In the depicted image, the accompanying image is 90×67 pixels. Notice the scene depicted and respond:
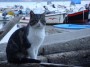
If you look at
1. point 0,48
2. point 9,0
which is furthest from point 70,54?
point 9,0

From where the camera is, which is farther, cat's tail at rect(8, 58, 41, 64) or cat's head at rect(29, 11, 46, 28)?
cat's tail at rect(8, 58, 41, 64)

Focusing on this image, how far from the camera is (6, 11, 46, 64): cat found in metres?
3.87

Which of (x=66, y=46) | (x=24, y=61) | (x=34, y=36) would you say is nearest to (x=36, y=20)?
(x=34, y=36)

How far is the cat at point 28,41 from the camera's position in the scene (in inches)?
152

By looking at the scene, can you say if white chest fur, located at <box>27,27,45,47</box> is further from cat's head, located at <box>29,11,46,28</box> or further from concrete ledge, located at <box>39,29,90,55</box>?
concrete ledge, located at <box>39,29,90,55</box>

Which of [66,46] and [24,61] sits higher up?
[24,61]

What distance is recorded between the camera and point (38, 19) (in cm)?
384

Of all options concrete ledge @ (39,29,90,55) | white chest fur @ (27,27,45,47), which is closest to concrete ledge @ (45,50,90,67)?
concrete ledge @ (39,29,90,55)

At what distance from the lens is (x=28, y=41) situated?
3904mm

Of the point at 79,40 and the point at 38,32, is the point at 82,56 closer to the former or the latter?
the point at 79,40

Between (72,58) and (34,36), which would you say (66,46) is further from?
(34,36)

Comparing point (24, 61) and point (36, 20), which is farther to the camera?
point (24, 61)

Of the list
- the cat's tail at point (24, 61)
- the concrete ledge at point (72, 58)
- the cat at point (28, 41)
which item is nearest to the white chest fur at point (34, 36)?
the cat at point (28, 41)

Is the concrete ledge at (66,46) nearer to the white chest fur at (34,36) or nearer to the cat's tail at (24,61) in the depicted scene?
the cat's tail at (24,61)
